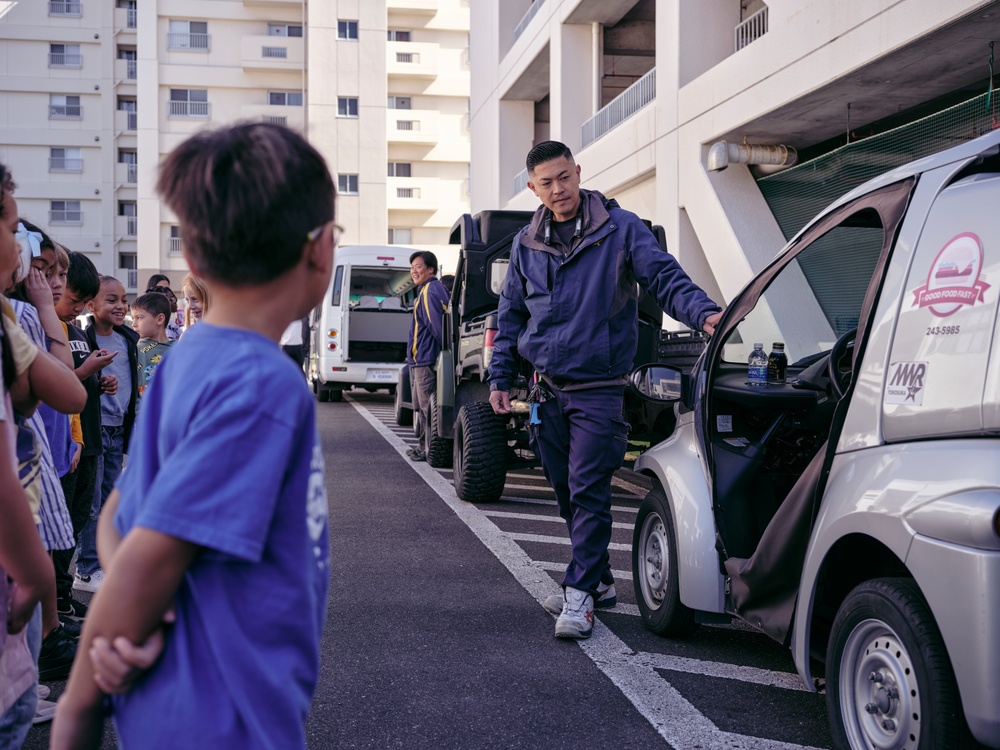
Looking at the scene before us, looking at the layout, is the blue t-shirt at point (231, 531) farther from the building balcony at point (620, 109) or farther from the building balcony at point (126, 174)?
the building balcony at point (126, 174)

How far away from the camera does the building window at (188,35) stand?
4853cm

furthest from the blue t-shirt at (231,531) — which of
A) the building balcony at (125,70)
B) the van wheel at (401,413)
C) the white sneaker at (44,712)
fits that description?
the building balcony at (125,70)

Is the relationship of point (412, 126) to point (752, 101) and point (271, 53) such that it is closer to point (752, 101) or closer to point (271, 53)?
point (271, 53)

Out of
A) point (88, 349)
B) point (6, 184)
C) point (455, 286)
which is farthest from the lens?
point (455, 286)

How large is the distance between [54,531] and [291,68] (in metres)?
49.9

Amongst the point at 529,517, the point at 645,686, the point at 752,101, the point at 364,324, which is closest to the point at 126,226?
the point at 364,324

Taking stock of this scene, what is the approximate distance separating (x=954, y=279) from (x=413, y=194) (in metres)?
51.6

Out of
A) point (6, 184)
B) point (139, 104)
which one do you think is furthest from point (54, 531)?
point (139, 104)

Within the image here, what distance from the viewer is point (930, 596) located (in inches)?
99.1

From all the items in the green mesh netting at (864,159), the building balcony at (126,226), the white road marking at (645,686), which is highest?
the building balcony at (126,226)

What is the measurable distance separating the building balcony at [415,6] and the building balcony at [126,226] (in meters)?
16.3

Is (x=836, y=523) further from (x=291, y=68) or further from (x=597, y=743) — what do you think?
(x=291, y=68)

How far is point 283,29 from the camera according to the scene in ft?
166

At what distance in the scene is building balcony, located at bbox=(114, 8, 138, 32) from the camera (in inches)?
1998
